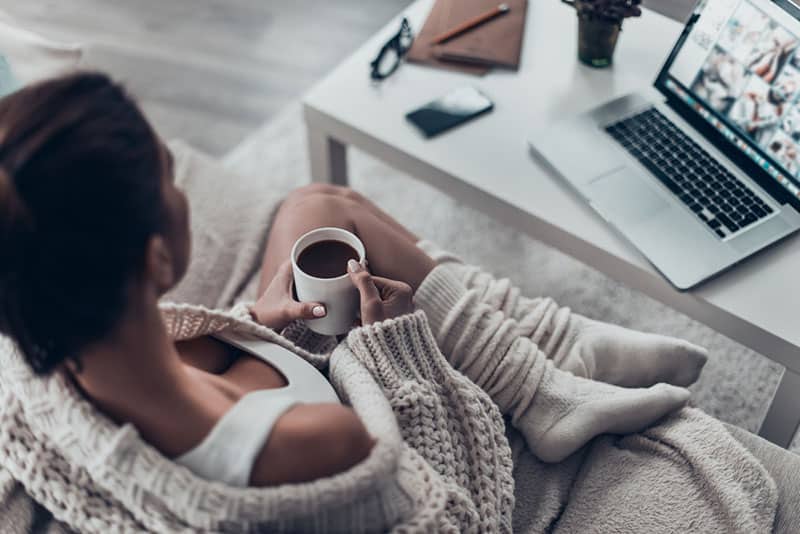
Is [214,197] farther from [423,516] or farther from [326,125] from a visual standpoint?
[423,516]

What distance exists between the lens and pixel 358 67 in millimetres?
1487

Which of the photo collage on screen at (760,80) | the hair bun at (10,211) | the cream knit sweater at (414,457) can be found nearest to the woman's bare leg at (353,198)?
the cream knit sweater at (414,457)

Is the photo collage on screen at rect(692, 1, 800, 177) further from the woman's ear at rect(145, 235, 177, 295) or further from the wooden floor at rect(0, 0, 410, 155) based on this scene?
the wooden floor at rect(0, 0, 410, 155)

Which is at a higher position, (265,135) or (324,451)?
(324,451)

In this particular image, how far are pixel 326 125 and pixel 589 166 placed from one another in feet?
1.60

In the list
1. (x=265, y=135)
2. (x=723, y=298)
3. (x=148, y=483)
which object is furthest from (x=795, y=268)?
(x=265, y=135)

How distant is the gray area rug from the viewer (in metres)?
1.58

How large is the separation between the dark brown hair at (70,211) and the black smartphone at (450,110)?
0.81m

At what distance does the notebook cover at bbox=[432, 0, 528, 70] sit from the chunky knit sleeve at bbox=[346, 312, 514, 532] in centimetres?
68

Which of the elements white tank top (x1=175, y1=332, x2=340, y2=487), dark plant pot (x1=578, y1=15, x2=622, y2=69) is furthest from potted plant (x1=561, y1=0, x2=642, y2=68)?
white tank top (x1=175, y1=332, x2=340, y2=487)

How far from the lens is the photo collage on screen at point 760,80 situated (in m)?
1.13

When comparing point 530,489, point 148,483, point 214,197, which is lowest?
point 214,197

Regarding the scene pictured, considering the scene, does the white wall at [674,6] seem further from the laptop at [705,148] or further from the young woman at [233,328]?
the young woman at [233,328]

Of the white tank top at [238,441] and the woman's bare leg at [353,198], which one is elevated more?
the white tank top at [238,441]
